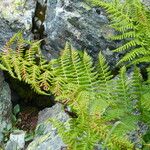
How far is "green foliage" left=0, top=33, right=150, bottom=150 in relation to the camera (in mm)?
1926

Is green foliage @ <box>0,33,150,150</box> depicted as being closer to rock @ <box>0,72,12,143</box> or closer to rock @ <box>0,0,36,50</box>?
rock @ <box>0,0,36,50</box>

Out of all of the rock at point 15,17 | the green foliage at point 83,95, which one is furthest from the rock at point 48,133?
the green foliage at point 83,95

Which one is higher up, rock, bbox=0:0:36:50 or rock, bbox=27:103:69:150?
rock, bbox=0:0:36:50

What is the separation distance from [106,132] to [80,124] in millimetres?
141

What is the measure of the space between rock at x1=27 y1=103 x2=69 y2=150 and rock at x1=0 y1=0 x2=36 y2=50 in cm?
86

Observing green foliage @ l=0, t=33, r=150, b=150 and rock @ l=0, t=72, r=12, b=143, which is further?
rock @ l=0, t=72, r=12, b=143

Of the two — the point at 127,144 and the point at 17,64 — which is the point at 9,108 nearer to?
the point at 17,64

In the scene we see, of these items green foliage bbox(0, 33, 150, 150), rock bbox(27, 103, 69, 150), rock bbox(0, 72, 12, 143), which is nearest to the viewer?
green foliage bbox(0, 33, 150, 150)

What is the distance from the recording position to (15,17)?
3850 millimetres

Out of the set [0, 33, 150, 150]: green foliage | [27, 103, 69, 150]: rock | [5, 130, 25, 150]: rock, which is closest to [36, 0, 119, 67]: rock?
[27, 103, 69, 150]: rock

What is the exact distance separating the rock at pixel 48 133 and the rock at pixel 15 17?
86 centimetres

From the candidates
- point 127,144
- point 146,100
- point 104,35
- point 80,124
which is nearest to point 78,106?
point 80,124

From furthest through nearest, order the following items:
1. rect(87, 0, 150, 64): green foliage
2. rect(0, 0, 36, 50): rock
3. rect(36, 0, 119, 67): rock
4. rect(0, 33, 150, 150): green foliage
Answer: rect(0, 0, 36, 50): rock < rect(36, 0, 119, 67): rock < rect(87, 0, 150, 64): green foliage < rect(0, 33, 150, 150): green foliage

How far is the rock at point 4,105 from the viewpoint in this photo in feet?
13.3
